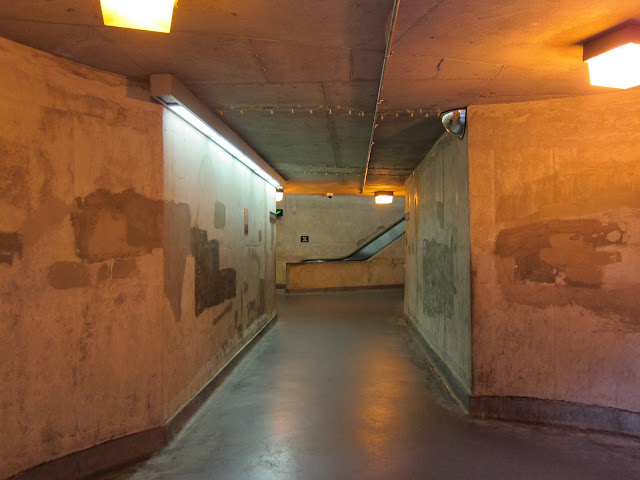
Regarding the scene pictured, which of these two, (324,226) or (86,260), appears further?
(324,226)

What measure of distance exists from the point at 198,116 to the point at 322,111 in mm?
1167

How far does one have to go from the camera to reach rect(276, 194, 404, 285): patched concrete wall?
15148 millimetres

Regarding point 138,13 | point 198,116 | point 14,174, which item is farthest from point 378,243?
point 138,13

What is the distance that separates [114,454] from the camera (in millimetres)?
3152

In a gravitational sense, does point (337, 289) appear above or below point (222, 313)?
below

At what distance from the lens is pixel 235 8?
2.39 metres

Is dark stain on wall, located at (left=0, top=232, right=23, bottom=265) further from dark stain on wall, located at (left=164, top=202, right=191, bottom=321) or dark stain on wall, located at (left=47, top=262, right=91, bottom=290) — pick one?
dark stain on wall, located at (left=164, top=202, right=191, bottom=321)

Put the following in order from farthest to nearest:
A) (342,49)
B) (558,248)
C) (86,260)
Answer: (558,248)
(86,260)
(342,49)

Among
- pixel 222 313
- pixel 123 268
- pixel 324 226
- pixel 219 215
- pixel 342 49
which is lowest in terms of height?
pixel 222 313

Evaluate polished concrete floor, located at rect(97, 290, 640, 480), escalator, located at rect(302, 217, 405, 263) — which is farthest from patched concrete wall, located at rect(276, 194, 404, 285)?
polished concrete floor, located at rect(97, 290, 640, 480)

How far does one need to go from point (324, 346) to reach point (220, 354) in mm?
2170

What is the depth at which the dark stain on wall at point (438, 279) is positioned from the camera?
4.99m

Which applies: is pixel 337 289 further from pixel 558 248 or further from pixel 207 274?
pixel 558 248

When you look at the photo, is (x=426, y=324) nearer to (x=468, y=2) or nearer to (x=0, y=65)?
(x=468, y=2)
